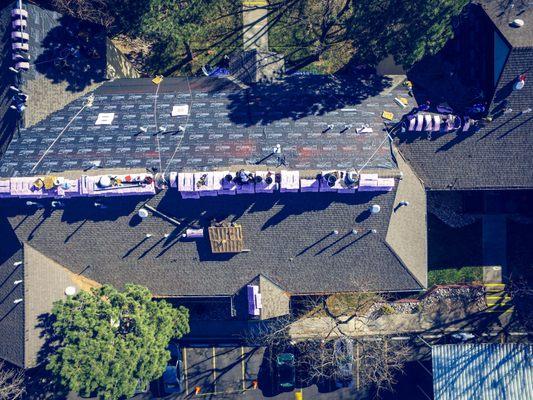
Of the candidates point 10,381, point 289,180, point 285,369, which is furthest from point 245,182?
point 10,381

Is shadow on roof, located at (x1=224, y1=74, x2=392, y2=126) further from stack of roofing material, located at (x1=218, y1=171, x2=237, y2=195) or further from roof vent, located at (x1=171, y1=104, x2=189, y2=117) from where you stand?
stack of roofing material, located at (x1=218, y1=171, x2=237, y2=195)

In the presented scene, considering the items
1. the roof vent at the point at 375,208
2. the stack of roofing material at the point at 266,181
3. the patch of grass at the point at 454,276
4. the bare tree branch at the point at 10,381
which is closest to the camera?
the stack of roofing material at the point at 266,181

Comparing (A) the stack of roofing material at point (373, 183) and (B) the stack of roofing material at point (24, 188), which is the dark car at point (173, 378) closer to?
(B) the stack of roofing material at point (24, 188)

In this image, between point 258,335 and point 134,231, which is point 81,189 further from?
point 258,335

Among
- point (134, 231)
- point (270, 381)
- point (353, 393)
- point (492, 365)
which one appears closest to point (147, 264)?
point (134, 231)

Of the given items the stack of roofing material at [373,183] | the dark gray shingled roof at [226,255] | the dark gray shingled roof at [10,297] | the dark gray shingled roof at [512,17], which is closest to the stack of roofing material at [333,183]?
the dark gray shingled roof at [226,255]

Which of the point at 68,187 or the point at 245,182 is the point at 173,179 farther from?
the point at 68,187
